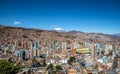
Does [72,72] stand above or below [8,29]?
below

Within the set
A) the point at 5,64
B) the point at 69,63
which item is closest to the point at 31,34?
the point at 69,63

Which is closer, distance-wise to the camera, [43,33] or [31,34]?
[31,34]

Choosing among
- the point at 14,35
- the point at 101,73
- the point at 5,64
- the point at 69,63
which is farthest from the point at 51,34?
the point at 5,64

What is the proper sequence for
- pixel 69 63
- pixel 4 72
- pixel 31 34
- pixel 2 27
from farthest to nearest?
pixel 31 34 < pixel 2 27 < pixel 69 63 < pixel 4 72

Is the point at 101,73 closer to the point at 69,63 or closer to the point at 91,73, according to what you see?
the point at 91,73

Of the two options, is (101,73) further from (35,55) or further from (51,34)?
(51,34)

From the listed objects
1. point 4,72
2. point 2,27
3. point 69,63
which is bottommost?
point 69,63

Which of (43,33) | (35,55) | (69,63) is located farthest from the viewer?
(43,33)
